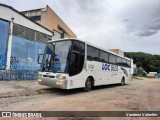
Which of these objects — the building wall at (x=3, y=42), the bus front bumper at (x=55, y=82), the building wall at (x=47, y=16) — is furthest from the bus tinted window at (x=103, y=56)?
the building wall at (x=47, y=16)

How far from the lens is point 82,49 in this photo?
11266 mm

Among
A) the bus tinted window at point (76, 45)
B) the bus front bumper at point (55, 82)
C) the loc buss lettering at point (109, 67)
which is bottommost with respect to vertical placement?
the bus front bumper at point (55, 82)

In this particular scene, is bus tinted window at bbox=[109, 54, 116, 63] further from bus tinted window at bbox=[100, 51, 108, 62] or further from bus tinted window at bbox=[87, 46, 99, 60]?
bus tinted window at bbox=[87, 46, 99, 60]

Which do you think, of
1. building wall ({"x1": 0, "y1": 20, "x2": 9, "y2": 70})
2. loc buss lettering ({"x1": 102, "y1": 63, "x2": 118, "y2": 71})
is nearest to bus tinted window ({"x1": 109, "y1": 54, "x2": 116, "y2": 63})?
loc buss lettering ({"x1": 102, "y1": 63, "x2": 118, "y2": 71})

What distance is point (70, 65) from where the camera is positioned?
32.5ft

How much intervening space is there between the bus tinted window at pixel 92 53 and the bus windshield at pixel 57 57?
2221 mm

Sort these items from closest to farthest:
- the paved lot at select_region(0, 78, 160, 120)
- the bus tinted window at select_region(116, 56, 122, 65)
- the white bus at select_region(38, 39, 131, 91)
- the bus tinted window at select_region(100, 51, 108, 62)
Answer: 1. the paved lot at select_region(0, 78, 160, 120)
2. the white bus at select_region(38, 39, 131, 91)
3. the bus tinted window at select_region(100, 51, 108, 62)
4. the bus tinted window at select_region(116, 56, 122, 65)

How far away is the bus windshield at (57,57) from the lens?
990cm

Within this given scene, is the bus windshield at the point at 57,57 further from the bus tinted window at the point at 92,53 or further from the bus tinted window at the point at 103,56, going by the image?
the bus tinted window at the point at 103,56

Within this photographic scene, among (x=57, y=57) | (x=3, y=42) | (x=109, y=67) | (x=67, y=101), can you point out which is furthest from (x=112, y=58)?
(x=3, y=42)

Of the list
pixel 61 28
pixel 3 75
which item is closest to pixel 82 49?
pixel 3 75

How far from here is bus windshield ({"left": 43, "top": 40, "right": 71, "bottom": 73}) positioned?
990cm

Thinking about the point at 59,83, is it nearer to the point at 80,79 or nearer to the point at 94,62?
the point at 80,79

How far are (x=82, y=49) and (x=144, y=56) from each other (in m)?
79.4
